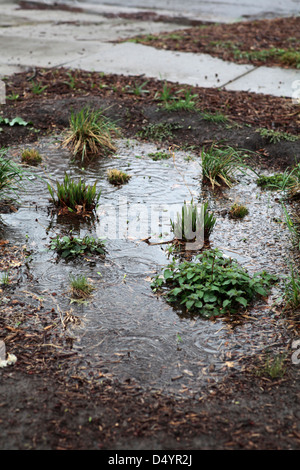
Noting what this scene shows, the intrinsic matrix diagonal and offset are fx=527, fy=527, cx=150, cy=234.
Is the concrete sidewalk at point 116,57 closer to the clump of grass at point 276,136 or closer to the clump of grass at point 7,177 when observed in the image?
the clump of grass at point 276,136

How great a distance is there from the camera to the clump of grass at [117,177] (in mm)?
5438

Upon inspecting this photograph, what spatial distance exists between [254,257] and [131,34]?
7996 millimetres

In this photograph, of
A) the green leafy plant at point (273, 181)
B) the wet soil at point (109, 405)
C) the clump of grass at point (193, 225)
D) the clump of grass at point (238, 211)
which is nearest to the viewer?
the wet soil at point (109, 405)

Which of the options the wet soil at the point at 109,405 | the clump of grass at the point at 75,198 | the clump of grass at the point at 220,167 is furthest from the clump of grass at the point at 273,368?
the clump of grass at the point at 220,167

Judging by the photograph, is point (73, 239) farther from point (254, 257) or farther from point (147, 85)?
point (147, 85)

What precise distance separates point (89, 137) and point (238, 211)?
2.16 m

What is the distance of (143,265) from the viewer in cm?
420

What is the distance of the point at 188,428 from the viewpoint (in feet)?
8.96

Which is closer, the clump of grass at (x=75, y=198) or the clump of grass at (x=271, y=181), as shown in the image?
the clump of grass at (x=75, y=198)

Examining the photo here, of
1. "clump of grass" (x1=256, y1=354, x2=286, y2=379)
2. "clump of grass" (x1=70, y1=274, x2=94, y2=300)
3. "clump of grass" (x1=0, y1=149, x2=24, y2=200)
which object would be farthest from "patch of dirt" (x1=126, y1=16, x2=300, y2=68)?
"clump of grass" (x1=256, y1=354, x2=286, y2=379)

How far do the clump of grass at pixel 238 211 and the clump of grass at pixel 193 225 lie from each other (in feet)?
1.49

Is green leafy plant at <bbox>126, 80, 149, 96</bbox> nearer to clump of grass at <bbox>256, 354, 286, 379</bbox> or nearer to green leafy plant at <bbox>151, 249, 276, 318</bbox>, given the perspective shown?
green leafy plant at <bbox>151, 249, 276, 318</bbox>

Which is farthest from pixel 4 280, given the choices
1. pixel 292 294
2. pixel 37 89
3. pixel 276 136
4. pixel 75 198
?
pixel 37 89

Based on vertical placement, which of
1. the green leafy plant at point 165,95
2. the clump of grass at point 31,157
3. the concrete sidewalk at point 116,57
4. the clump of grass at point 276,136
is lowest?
the clump of grass at point 31,157
